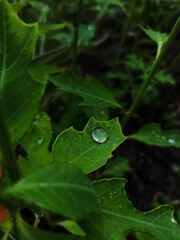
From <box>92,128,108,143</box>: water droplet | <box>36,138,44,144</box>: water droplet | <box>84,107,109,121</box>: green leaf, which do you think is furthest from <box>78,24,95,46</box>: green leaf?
<box>92,128,108,143</box>: water droplet

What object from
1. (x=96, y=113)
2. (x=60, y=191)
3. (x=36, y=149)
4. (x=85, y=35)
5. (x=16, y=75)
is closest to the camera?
(x=60, y=191)

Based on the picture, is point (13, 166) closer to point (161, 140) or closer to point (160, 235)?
point (160, 235)

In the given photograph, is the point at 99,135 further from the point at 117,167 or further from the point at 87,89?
the point at 117,167

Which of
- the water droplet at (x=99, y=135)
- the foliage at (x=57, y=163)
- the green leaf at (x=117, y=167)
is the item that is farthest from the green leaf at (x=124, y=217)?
the green leaf at (x=117, y=167)

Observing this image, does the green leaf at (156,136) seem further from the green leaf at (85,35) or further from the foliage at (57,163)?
the green leaf at (85,35)

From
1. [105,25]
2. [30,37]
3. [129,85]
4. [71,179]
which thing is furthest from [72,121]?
[105,25]

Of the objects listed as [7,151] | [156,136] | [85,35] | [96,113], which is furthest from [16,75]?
[85,35]
